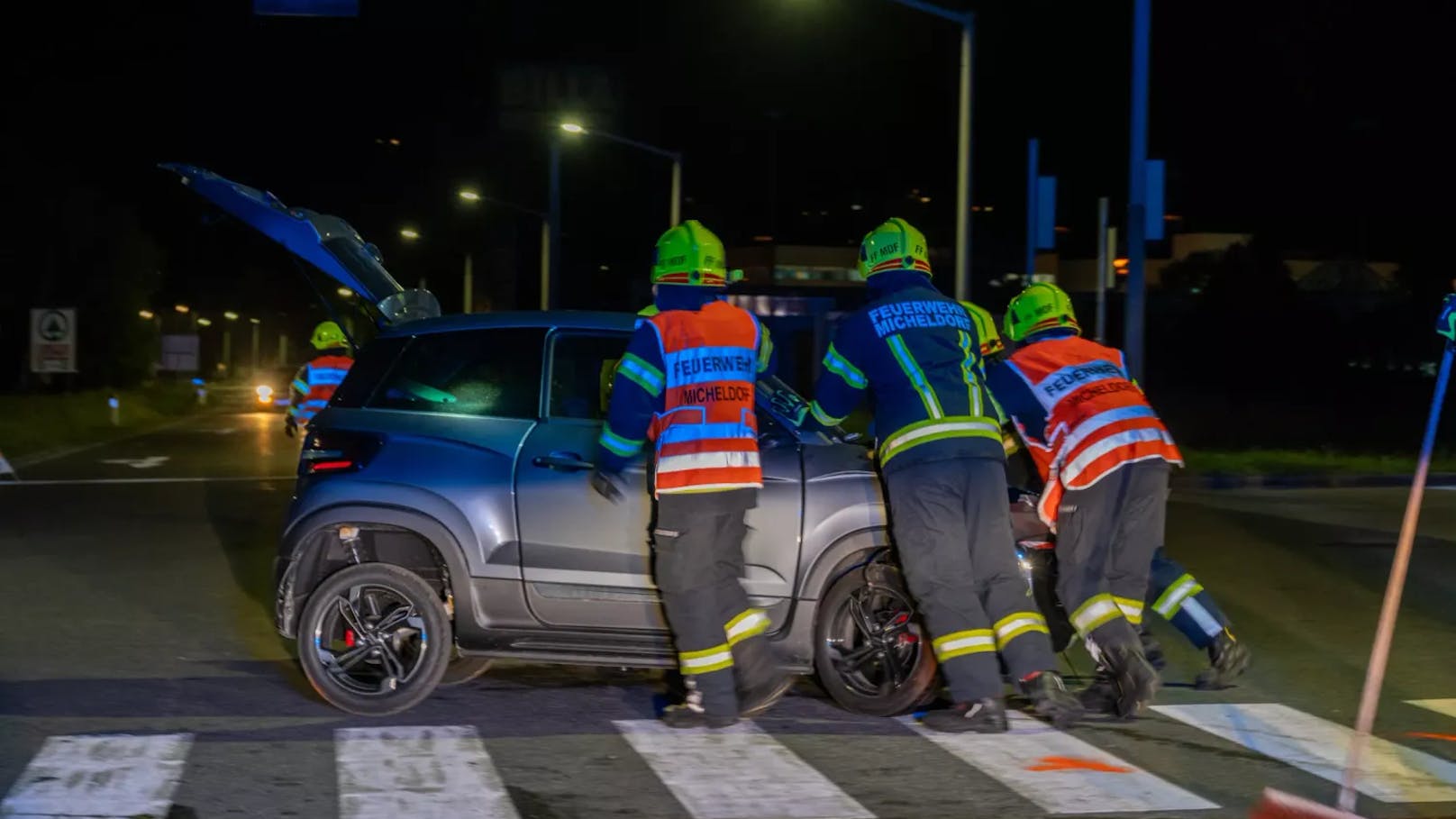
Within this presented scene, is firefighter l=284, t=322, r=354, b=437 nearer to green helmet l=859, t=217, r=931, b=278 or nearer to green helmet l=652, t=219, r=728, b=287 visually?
green helmet l=652, t=219, r=728, b=287

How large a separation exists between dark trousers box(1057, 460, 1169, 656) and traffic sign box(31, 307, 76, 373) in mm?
26911

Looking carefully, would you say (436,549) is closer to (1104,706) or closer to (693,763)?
(693,763)

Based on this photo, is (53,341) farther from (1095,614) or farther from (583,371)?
(1095,614)

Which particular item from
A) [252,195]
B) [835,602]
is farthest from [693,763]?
[252,195]

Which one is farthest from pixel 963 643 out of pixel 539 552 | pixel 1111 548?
pixel 539 552

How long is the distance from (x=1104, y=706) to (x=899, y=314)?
195 centimetres

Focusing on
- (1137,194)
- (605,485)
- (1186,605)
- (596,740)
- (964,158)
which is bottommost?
(596,740)

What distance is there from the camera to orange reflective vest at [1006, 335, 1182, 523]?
7305 millimetres

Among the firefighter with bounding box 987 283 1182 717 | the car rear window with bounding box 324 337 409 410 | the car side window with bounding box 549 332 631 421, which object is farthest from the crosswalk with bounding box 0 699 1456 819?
the car rear window with bounding box 324 337 409 410

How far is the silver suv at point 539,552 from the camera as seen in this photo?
279 inches

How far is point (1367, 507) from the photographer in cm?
1766

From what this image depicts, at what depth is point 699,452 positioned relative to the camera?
6711 millimetres

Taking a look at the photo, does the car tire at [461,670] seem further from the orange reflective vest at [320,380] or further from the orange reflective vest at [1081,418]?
the orange reflective vest at [320,380]

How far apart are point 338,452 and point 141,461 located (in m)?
19.1
